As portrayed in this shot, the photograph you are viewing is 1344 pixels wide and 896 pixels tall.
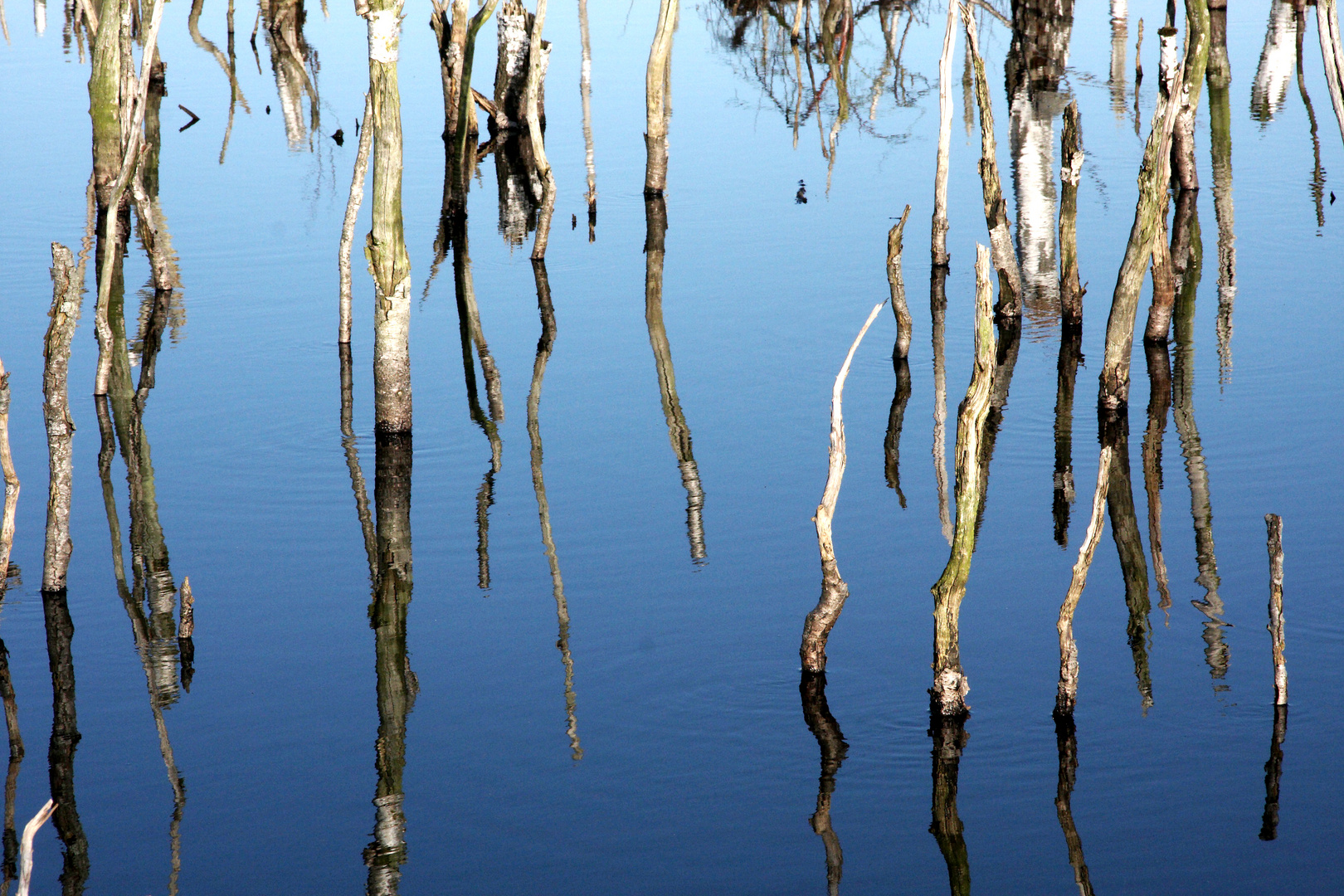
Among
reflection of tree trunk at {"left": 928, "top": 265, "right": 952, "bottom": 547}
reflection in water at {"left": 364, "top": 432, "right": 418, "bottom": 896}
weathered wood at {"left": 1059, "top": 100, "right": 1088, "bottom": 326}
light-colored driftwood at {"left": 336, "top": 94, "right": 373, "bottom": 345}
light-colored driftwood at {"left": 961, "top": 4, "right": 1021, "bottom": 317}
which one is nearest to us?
reflection in water at {"left": 364, "top": 432, "right": 418, "bottom": 896}

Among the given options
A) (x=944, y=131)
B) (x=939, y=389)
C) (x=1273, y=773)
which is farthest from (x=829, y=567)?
(x=944, y=131)

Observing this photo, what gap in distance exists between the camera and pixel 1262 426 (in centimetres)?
1234

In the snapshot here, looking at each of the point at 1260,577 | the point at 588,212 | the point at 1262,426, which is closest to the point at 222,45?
the point at 588,212

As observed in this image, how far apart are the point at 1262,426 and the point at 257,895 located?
910 cm

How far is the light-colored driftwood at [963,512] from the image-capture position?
7211 mm

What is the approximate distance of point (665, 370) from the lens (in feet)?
46.7

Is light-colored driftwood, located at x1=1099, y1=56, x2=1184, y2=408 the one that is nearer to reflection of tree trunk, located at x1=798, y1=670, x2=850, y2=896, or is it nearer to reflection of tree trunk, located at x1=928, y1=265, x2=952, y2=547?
reflection of tree trunk, located at x1=928, y1=265, x2=952, y2=547

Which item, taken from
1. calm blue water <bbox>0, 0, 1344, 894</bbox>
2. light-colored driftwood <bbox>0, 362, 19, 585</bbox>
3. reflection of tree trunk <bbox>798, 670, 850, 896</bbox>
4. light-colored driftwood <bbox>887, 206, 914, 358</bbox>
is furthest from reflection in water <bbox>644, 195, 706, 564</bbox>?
light-colored driftwood <bbox>0, 362, 19, 585</bbox>

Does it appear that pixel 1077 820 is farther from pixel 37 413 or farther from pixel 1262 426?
pixel 37 413

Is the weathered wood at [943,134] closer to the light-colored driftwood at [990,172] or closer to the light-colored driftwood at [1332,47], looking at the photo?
the light-colored driftwood at [990,172]

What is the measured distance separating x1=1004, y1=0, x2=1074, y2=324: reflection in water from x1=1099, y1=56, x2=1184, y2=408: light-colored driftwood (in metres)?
2.94

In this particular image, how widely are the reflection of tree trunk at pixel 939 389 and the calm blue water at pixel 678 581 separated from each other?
4.9 inches

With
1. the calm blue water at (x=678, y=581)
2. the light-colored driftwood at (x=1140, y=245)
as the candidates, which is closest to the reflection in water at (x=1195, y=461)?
the calm blue water at (x=678, y=581)

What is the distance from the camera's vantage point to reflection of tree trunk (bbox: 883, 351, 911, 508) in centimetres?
1152
